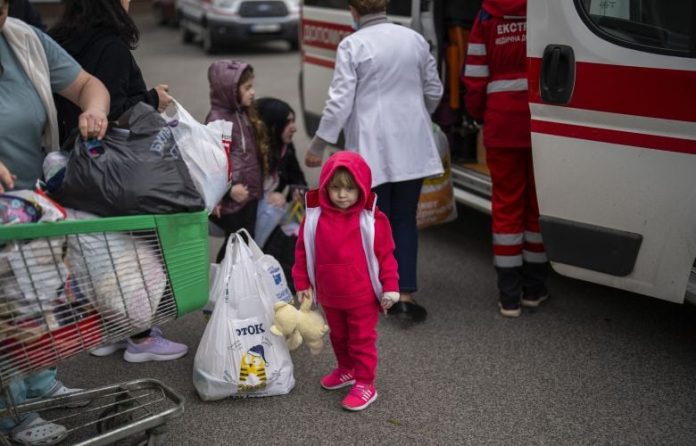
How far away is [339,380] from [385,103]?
1382 mm

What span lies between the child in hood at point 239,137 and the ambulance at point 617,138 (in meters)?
1.50

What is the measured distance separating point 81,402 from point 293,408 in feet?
2.90

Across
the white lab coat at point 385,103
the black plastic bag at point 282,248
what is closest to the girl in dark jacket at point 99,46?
the white lab coat at point 385,103

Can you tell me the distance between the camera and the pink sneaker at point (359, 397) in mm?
3391

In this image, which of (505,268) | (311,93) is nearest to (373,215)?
(505,268)

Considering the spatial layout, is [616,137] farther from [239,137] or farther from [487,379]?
[239,137]

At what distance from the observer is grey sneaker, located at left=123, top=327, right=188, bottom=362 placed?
3855 millimetres

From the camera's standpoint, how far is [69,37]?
3.40m

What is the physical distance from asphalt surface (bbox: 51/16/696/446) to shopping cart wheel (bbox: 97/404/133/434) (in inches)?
7.2

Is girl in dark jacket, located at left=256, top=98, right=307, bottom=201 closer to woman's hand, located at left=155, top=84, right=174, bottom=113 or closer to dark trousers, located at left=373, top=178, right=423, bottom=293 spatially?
dark trousers, located at left=373, top=178, right=423, bottom=293

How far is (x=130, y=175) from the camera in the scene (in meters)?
2.62

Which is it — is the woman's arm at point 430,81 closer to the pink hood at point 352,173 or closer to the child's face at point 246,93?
the child's face at point 246,93

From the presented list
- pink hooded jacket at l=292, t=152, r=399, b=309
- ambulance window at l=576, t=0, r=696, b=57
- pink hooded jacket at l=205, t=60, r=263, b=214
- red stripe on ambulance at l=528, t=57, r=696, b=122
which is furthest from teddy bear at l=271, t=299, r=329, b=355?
ambulance window at l=576, t=0, r=696, b=57

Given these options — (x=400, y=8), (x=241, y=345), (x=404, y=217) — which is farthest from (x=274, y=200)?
(x=400, y=8)
